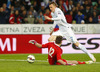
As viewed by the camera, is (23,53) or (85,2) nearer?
(23,53)

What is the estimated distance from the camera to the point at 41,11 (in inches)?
877

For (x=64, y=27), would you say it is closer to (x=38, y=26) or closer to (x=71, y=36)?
(x=71, y=36)

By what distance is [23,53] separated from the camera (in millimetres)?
19453

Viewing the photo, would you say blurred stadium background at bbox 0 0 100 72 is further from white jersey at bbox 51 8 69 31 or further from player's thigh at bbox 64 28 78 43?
white jersey at bbox 51 8 69 31

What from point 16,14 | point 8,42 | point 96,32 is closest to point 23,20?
point 16,14

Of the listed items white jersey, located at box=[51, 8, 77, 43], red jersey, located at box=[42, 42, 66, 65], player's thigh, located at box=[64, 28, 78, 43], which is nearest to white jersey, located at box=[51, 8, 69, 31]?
white jersey, located at box=[51, 8, 77, 43]

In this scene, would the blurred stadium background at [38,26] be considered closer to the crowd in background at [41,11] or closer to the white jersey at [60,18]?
the crowd in background at [41,11]

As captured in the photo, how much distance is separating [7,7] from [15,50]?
356 cm

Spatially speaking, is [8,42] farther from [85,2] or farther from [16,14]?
[85,2]

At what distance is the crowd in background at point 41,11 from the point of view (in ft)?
69.4

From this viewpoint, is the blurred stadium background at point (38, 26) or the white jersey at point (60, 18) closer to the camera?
the white jersey at point (60, 18)

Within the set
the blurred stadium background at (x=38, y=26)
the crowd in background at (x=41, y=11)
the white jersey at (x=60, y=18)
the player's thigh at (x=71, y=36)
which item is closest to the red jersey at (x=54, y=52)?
the white jersey at (x=60, y=18)

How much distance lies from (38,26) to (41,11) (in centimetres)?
167

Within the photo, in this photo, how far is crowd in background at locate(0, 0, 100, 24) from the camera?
21.1 metres
